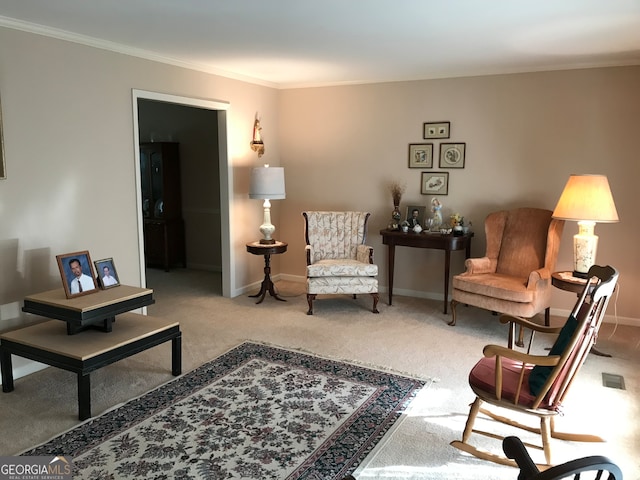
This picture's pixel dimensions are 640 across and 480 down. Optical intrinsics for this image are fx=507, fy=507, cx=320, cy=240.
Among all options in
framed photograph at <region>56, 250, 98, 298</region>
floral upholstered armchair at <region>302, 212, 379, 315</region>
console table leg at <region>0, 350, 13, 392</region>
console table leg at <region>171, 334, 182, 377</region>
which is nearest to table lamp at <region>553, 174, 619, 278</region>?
floral upholstered armchair at <region>302, 212, 379, 315</region>

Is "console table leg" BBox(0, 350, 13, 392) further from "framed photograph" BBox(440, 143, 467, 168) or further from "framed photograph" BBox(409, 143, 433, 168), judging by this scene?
"framed photograph" BBox(440, 143, 467, 168)

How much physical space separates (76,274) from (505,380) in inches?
107

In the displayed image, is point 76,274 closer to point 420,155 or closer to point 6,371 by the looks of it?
point 6,371

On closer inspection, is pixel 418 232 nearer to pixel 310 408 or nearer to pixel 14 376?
pixel 310 408

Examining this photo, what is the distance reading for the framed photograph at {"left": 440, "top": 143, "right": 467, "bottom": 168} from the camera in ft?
17.4

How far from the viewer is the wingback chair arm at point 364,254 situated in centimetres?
521

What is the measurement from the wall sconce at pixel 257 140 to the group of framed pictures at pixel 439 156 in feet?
5.48

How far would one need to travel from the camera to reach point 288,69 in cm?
507

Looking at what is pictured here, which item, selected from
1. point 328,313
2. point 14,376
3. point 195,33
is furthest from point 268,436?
point 195,33

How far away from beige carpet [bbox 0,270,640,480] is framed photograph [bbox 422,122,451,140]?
1.79 m

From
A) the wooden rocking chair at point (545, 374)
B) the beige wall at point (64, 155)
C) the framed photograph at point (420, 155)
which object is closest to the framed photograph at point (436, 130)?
the framed photograph at point (420, 155)

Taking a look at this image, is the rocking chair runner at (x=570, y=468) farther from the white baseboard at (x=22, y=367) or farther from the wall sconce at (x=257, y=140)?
the wall sconce at (x=257, y=140)

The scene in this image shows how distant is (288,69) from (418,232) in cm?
210

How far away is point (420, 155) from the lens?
217 inches
